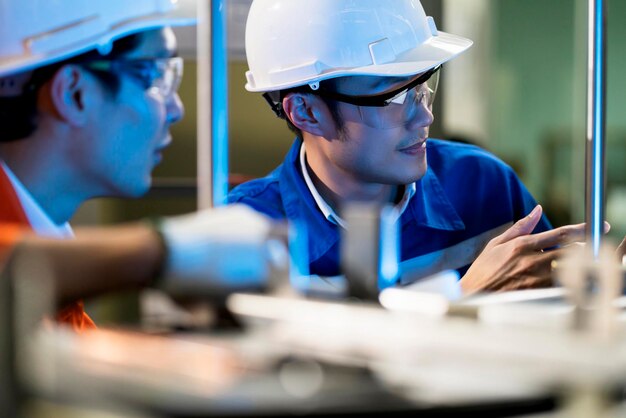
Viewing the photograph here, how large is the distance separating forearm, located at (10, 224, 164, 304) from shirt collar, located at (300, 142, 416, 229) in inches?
29.6

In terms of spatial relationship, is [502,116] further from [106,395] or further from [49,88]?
[106,395]

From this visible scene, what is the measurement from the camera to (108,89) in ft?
5.05

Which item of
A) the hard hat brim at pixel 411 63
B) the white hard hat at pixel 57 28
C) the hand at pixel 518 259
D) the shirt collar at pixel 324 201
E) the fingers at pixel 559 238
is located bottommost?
the hand at pixel 518 259

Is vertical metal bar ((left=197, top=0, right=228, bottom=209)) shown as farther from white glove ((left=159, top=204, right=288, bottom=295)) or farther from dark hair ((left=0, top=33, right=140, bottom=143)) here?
white glove ((left=159, top=204, right=288, bottom=295))

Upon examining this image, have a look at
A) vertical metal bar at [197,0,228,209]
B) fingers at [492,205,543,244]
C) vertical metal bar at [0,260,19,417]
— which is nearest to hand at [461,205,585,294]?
fingers at [492,205,543,244]

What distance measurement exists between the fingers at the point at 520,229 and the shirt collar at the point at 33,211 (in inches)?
37.1

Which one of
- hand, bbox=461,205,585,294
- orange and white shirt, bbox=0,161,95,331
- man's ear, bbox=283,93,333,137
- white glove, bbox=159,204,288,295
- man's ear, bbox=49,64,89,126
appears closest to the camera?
white glove, bbox=159,204,288,295

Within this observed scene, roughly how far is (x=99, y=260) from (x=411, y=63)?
35.1 inches

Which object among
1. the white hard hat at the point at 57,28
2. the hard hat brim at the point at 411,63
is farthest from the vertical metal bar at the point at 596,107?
the white hard hat at the point at 57,28

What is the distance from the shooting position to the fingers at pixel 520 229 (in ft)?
6.24

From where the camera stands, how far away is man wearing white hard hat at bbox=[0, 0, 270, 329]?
1.47m

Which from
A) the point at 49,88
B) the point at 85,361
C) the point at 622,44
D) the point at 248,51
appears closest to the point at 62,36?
the point at 49,88

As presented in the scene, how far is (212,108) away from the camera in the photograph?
180 centimetres

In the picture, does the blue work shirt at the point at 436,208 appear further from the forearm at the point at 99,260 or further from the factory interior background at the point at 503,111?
the forearm at the point at 99,260
